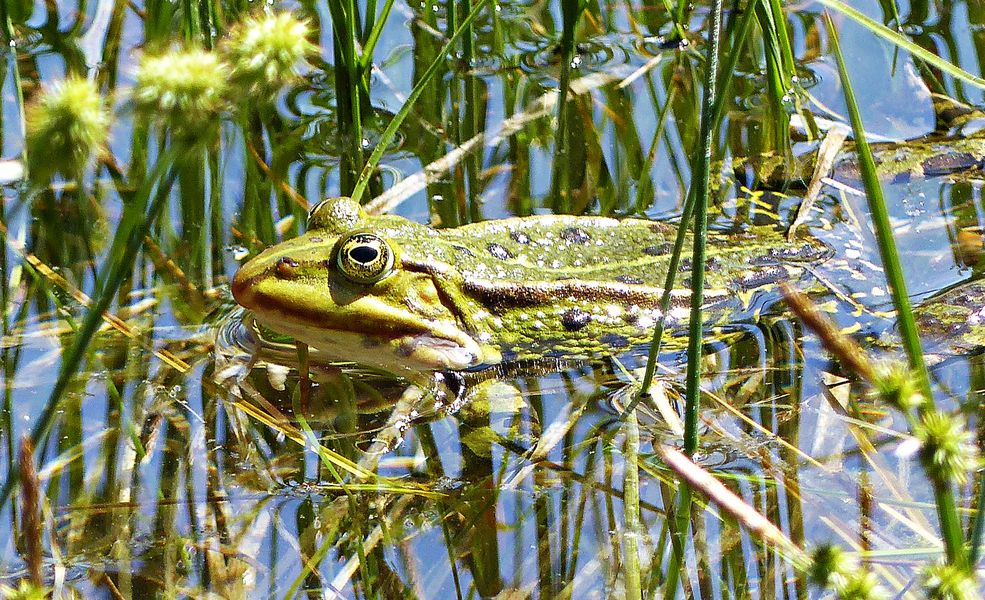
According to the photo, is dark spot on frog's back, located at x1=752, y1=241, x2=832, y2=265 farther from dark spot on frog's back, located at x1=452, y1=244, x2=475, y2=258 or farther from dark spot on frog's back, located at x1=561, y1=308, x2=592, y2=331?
dark spot on frog's back, located at x1=452, y1=244, x2=475, y2=258

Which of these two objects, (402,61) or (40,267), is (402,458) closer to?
(40,267)

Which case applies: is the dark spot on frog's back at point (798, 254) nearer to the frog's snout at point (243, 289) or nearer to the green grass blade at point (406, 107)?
the green grass blade at point (406, 107)

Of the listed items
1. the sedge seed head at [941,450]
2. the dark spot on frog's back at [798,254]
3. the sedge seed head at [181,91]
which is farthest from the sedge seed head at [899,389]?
the dark spot on frog's back at [798,254]

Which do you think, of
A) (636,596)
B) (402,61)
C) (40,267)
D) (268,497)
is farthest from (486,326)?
(402,61)

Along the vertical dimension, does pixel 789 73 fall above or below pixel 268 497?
above

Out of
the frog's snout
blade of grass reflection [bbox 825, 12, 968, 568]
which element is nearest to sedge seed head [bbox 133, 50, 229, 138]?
blade of grass reflection [bbox 825, 12, 968, 568]

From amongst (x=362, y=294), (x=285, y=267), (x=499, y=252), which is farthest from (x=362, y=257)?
(x=499, y=252)

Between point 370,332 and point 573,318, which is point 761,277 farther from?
point 370,332
